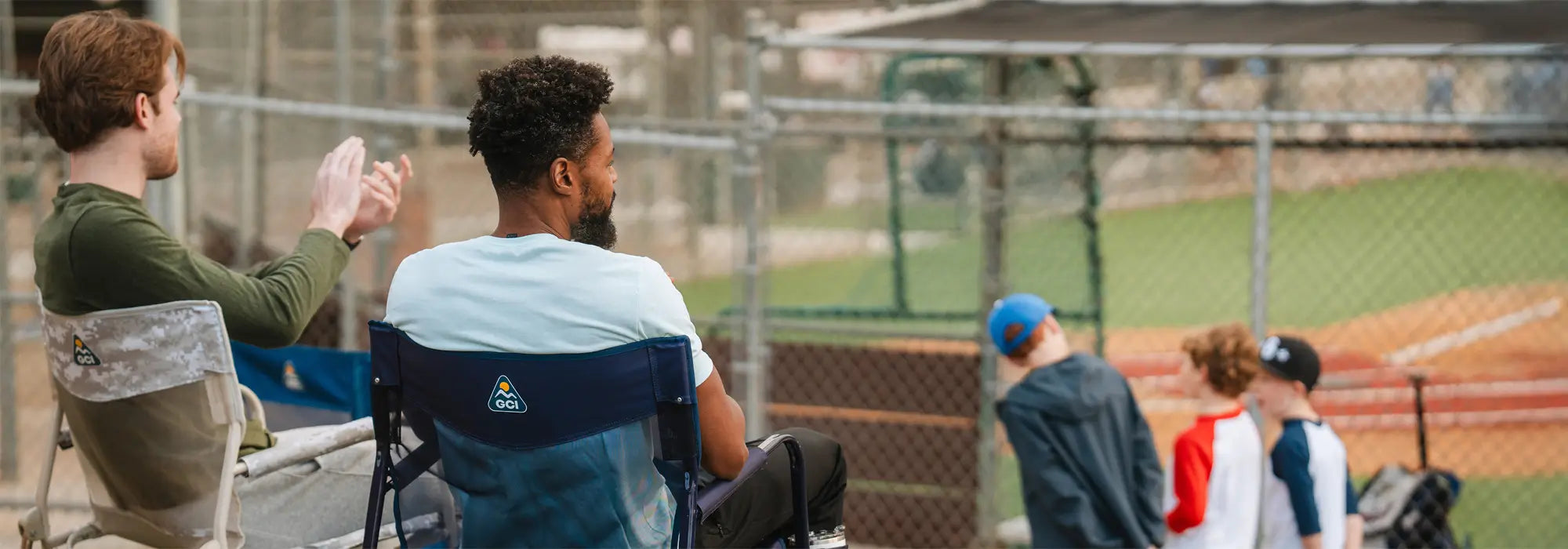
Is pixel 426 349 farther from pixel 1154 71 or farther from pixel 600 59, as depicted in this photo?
pixel 1154 71

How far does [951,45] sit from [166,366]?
11.7ft

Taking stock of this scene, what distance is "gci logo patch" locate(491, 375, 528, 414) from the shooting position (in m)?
2.54

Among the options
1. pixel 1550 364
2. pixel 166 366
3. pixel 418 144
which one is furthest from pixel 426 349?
pixel 1550 364

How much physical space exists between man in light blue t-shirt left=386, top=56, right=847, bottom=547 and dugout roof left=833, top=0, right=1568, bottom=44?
4.26 m

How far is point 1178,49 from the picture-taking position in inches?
221

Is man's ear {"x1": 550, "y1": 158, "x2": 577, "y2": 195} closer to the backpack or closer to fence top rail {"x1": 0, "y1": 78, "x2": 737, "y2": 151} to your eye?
fence top rail {"x1": 0, "y1": 78, "x2": 737, "y2": 151}

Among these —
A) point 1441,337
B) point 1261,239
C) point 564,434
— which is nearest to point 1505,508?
point 1261,239

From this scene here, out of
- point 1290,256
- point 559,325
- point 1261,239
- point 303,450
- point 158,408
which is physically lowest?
point 1290,256

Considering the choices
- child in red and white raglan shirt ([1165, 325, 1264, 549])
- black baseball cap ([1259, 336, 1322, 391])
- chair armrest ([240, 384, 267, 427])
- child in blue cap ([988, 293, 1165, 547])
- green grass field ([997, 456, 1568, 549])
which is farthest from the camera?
green grass field ([997, 456, 1568, 549])

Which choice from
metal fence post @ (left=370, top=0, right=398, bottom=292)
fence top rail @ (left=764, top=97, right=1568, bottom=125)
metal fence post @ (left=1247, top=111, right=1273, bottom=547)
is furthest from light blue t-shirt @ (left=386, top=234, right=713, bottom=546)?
metal fence post @ (left=370, top=0, right=398, bottom=292)

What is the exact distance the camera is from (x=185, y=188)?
299 inches

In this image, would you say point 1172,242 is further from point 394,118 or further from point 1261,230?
point 394,118

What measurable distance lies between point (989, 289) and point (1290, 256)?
48.4 feet

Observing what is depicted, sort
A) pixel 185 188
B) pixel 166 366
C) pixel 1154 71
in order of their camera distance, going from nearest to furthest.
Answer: pixel 166 366
pixel 185 188
pixel 1154 71
